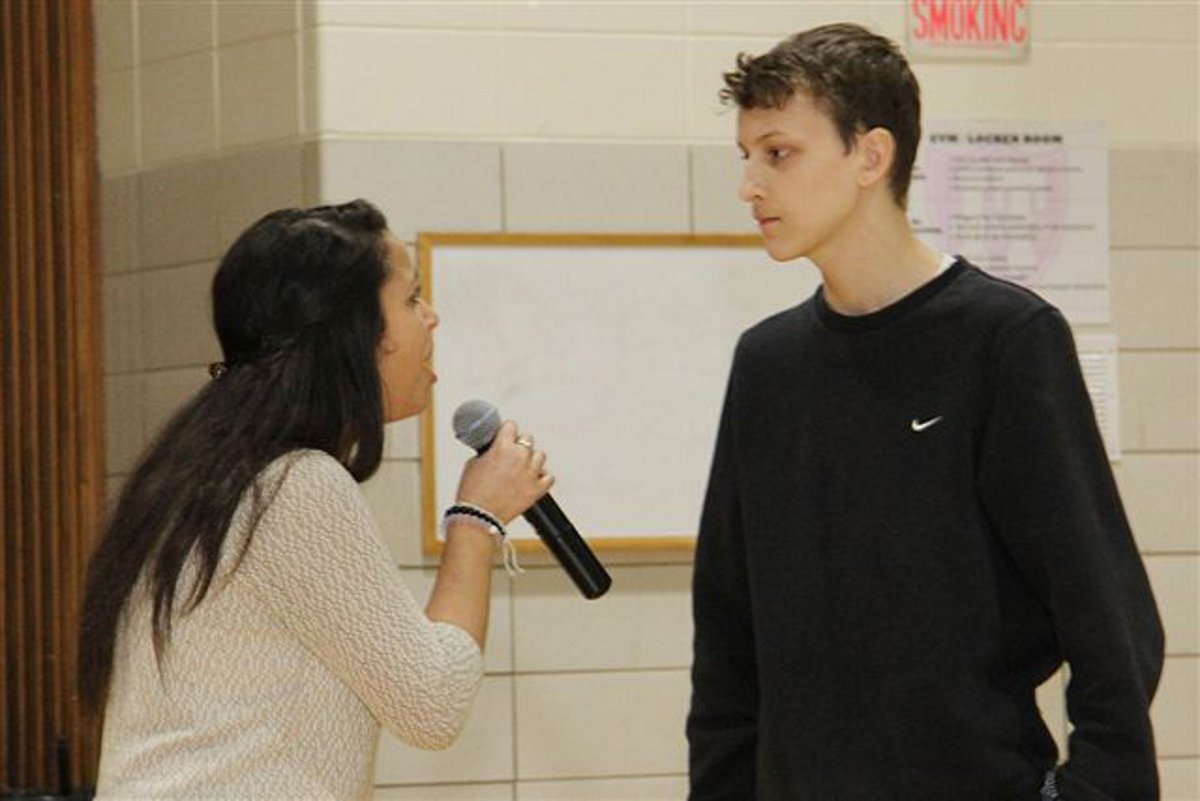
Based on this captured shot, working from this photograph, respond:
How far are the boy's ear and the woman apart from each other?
0.59 metres

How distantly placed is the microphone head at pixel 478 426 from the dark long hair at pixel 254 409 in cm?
20

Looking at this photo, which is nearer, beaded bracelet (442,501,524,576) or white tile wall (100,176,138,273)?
beaded bracelet (442,501,524,576)

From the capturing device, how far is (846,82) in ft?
7.34

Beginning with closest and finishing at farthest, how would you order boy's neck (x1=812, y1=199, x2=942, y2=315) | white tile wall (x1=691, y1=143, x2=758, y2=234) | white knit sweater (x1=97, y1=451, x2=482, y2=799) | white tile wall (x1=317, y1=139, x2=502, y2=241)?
1. white knit sweater (x1=97, y1=451, x2=482, y2=799)
2. boy's neck (x1=812, y1=199, x2=942, y2=315)
3. white tile wall (x1=317, y1=139, x2=502, y2=241)
4. white tile wall (x1=691, y1=143, x2=758, y2=234)

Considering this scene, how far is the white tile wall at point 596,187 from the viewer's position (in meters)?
3.69

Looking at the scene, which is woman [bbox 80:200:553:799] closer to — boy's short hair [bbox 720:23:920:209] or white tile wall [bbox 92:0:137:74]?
boy's short hair [bbox 720:23:920:209]

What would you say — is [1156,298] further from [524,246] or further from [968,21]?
[524,246]

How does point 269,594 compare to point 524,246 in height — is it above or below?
below

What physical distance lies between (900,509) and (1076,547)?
0.63ft

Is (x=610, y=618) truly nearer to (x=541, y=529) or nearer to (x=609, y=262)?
(x=609, y=262)

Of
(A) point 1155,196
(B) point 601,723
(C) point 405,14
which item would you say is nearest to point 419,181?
(C) point 405,14

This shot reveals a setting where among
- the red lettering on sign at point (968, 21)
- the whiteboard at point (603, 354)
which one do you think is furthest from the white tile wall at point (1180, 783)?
the red lettering on sign at point (968, 21)

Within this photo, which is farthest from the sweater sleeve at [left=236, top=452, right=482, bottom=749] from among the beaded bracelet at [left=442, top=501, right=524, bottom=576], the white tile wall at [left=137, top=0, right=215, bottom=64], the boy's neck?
the white tile wall at [left=137, top=0, right=215, bottom=64]

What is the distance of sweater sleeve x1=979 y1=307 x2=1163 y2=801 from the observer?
2.01 metres
